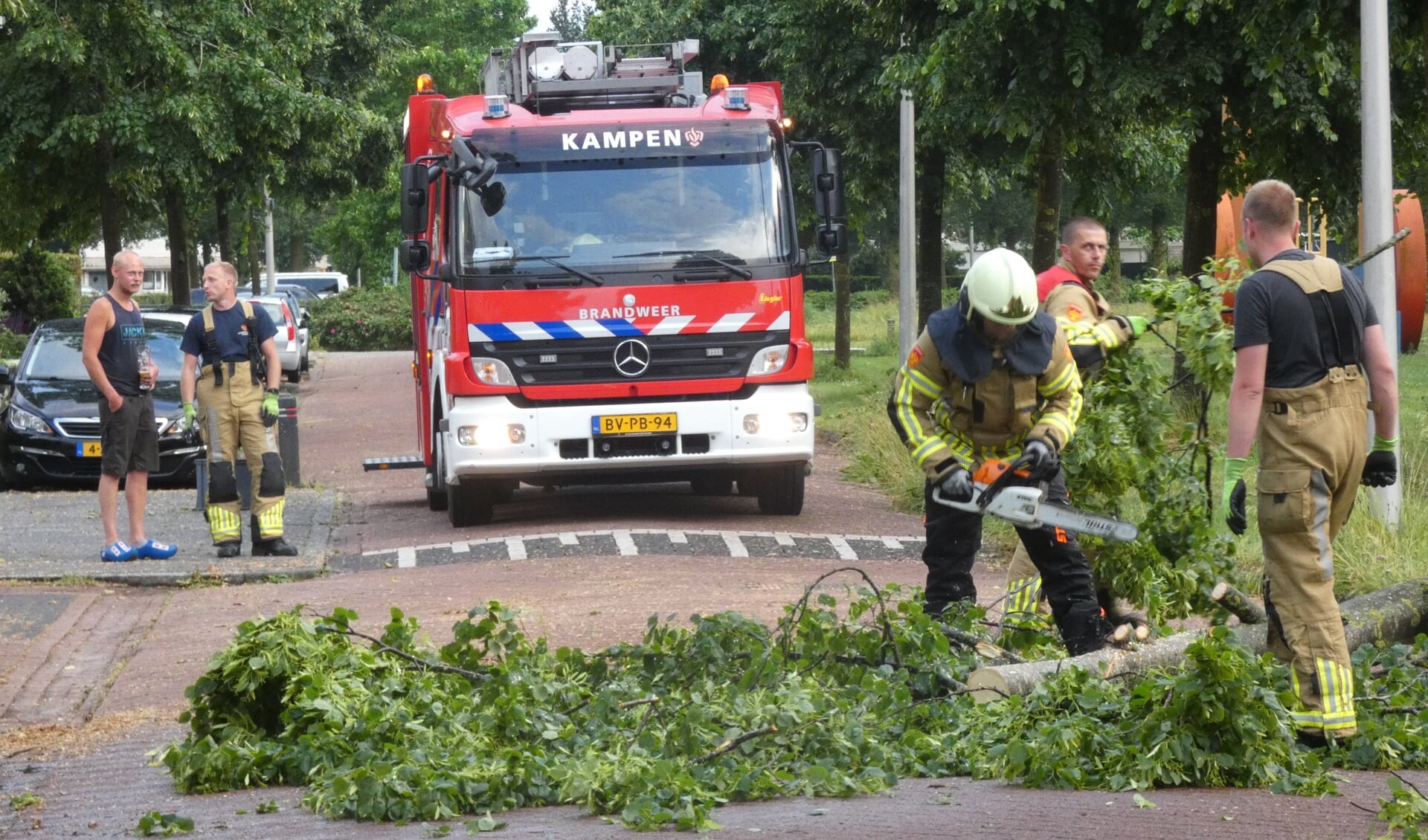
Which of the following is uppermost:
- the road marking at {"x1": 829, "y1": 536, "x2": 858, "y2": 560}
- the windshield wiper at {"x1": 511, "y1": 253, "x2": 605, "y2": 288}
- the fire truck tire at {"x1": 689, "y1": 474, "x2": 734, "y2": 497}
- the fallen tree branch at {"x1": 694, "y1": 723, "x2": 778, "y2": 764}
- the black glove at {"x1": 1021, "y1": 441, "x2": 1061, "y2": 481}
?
the windshield wiper at {"x1": 511, "y1": 253, "x2": 605, "y2": 288}

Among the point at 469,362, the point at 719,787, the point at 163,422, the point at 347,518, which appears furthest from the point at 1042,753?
the point at 163,422

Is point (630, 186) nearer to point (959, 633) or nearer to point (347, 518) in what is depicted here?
point (347, 518)

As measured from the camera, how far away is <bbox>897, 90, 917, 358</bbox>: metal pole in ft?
68.7

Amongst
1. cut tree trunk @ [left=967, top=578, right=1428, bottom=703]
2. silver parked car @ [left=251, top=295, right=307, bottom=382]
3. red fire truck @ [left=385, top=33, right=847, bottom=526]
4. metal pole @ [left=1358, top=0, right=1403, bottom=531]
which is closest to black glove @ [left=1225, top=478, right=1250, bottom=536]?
cut tree trunk @ [left=967, top=578, right=1428, bottom=703]

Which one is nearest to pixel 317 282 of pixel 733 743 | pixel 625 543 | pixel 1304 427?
pixel 625 543

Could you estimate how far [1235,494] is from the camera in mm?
Result: 5719

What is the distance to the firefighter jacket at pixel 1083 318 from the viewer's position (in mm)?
7242

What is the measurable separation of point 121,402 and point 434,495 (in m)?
3.50

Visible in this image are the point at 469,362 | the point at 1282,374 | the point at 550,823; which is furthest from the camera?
Result: the point at 469,362

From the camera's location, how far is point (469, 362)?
38.6 feet

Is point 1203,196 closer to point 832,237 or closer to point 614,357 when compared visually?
point 832,237

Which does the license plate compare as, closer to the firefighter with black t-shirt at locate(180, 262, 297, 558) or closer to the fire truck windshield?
the fire truck windshield

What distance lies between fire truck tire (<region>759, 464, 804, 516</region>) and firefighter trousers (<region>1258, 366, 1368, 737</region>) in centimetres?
683

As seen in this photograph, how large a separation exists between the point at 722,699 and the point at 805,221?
76.4 feet
